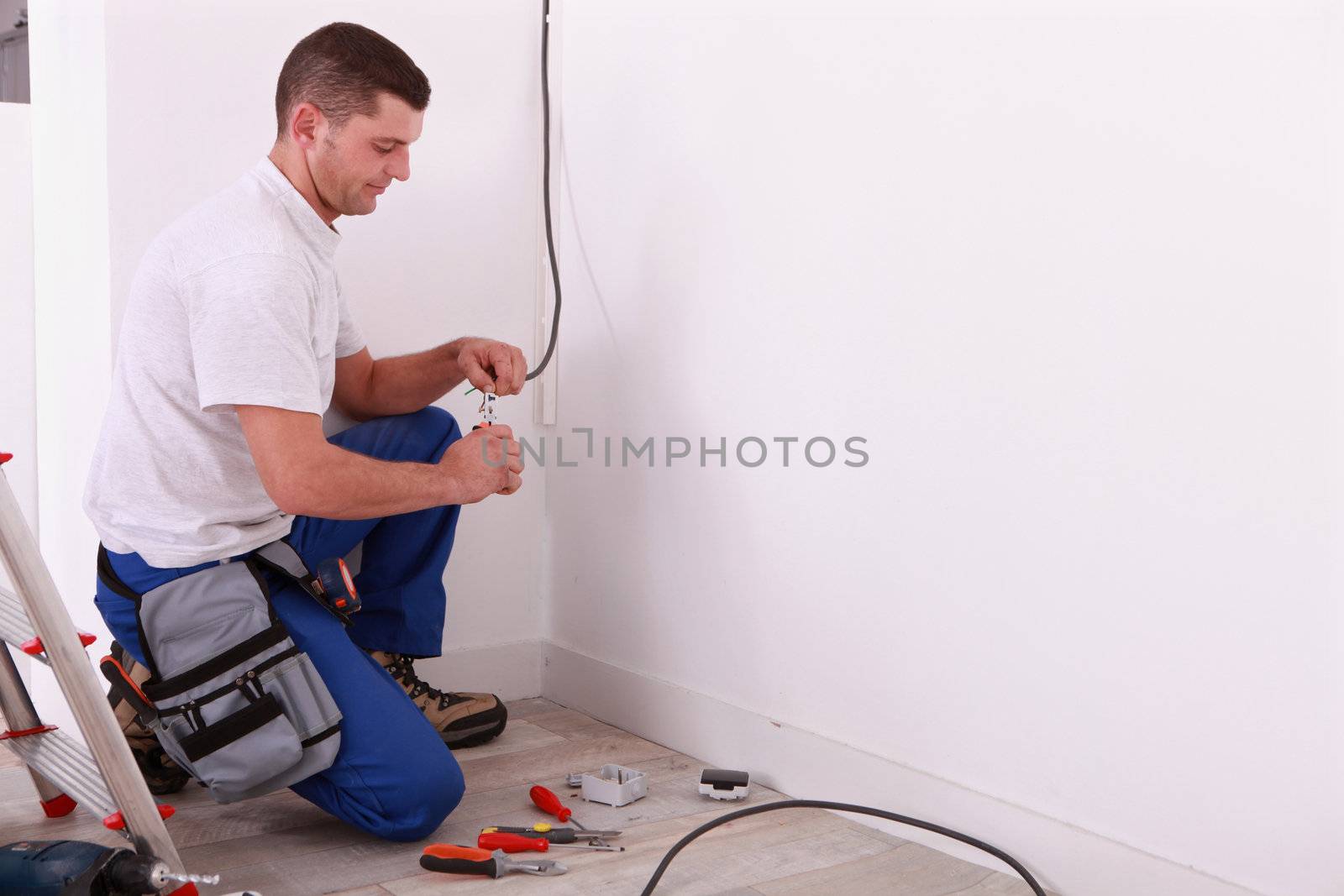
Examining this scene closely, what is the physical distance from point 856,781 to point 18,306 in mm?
1686

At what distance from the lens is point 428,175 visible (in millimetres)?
2104

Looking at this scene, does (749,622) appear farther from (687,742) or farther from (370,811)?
(370,811)

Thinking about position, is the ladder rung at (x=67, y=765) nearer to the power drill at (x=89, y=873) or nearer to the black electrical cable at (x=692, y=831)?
the power drill at (x=89, y=873)

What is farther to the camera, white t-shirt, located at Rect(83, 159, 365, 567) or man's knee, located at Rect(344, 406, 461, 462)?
man's knee, located at Rect(344, 406, 461, 462)

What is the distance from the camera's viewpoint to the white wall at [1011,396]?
46.2 inches

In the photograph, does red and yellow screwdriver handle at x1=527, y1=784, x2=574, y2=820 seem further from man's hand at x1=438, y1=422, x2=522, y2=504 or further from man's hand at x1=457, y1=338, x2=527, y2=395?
man's hand at x1=457, y1=338, x2=527, y2=395

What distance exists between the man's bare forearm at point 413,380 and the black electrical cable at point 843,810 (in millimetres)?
826

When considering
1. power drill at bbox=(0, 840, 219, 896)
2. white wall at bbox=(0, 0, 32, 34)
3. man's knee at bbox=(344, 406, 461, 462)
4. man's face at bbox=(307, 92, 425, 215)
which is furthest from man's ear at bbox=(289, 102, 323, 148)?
white wall at bbox=(0, 0, 32, 34)

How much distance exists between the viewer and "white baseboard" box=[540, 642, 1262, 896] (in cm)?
132

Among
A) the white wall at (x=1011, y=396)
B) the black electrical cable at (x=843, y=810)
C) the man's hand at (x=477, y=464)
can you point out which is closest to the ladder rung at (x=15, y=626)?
the man's hand at (x=477, y=464)

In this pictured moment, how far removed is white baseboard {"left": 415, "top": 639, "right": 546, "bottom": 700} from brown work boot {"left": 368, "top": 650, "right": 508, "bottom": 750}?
16 cm

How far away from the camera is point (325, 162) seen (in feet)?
5.16

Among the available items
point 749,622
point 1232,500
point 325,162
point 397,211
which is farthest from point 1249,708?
point 397,211

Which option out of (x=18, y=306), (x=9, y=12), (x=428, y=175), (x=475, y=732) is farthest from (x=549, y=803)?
(x=9, y=12)
